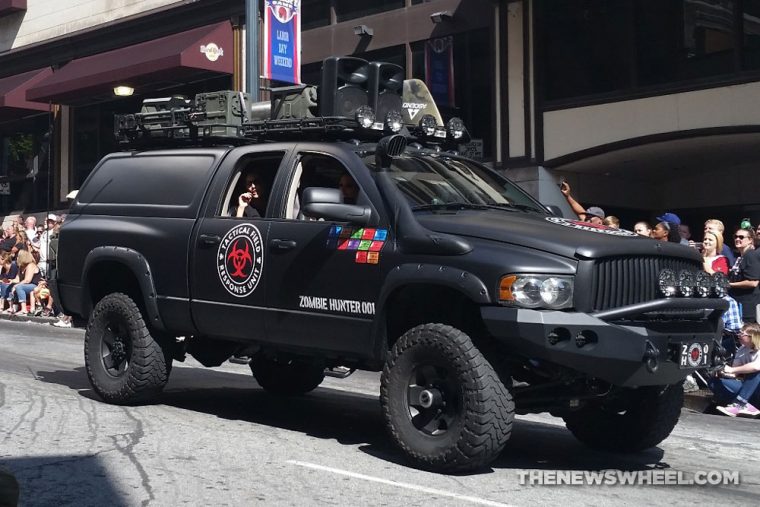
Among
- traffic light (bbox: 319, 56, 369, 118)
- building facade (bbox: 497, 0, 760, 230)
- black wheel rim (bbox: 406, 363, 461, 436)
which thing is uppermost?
building facade (bbox: 497, 0, 760, 230)

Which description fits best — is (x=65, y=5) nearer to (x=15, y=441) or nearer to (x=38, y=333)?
(x=38, y=333)

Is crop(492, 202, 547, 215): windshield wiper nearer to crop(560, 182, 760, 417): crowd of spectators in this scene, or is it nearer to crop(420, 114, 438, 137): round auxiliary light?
crop(420, 114, 438, 137): round auxiliary light

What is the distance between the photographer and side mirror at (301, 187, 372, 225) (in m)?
6.77

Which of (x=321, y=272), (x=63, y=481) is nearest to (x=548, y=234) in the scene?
(x=321, y=272)

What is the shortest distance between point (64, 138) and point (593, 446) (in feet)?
78.0

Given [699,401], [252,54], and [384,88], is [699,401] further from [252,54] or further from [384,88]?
[252,54]

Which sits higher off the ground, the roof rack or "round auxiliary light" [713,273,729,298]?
the roof rack

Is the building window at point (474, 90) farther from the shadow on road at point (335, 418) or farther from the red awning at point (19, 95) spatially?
the red awning at point (19, 95)

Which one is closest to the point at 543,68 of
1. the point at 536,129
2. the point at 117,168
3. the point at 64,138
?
the point at 536,129

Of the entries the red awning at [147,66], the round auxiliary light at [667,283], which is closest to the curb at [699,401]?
the round auxiliary light at [667,283]

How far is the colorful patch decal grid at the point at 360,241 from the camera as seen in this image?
689cm

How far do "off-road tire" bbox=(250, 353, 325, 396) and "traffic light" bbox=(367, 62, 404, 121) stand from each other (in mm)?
2563

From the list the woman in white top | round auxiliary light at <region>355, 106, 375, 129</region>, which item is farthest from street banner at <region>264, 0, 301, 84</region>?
round auxiliary light at <region>355, 106, 375, 129</region>

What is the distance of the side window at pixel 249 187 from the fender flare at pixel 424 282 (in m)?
1.76
